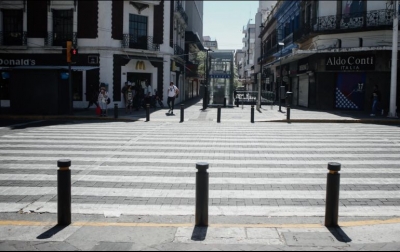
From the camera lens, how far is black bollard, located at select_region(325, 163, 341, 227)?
5.09 meters

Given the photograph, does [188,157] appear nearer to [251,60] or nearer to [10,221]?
[10,221]

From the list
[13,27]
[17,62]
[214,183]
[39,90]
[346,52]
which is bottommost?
[214,183]

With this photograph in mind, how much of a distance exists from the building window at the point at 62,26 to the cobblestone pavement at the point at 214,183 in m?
17.7

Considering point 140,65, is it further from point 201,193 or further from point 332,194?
point 332,194

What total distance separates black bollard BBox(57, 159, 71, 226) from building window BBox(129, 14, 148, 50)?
84.5ft

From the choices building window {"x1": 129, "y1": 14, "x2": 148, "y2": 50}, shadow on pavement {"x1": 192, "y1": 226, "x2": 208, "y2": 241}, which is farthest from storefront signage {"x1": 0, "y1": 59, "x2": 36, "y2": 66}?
shadow on pavement {"x1": 192, "y1": 226, "x2": 208, "y2": 241}

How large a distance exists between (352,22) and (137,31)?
1514 cm

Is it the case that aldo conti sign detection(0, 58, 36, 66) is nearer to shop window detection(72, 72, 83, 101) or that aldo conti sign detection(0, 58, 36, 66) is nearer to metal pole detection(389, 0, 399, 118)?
shop window detection(72, 72, 83, 101)

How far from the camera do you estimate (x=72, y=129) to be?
52.0 ft

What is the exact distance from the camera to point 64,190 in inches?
203

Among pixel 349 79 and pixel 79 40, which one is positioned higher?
pixel 79 40

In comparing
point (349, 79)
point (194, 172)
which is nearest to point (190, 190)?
point (194, 172)

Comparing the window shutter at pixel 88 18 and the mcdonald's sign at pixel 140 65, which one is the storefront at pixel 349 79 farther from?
the window shutter at pixel 88 18

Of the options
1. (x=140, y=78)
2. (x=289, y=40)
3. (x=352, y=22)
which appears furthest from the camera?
(x=289, y=40)
